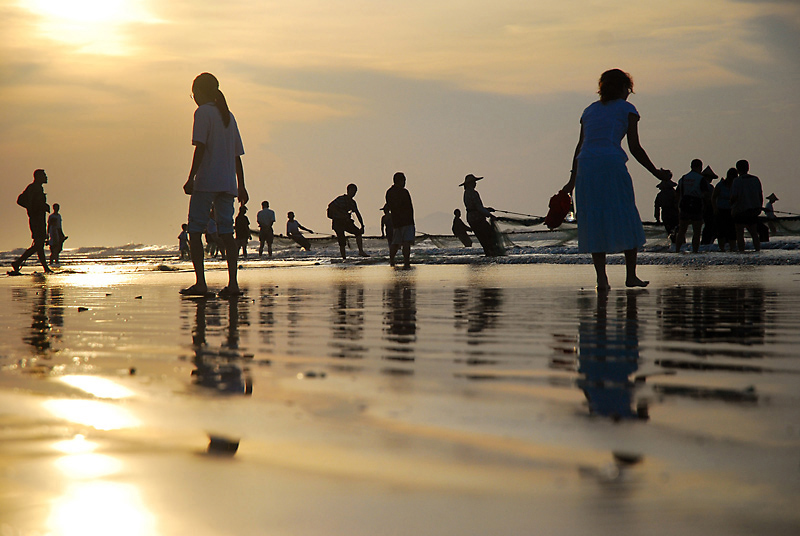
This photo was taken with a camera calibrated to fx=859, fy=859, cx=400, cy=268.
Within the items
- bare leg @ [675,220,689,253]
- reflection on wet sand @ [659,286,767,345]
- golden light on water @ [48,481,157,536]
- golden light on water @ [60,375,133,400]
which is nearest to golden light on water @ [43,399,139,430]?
golden light on water @ [60,375,133,400]

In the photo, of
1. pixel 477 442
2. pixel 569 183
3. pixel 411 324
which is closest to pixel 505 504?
pixel 477 442

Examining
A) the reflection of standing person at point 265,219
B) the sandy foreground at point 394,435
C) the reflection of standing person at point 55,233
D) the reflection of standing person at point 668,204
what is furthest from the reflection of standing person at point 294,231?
the sandy foreground at point 394,435

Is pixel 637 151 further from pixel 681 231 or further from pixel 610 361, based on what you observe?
pixel 681 231

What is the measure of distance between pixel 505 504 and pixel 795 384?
167cm

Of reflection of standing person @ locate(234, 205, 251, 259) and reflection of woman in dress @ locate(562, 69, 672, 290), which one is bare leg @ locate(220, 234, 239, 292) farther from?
reflection of standing person @ locate(234, 205, 251, 259)

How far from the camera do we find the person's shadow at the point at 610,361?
7.80 feet

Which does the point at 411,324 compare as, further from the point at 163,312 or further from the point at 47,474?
the point at 47,474

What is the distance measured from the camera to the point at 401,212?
60.6ft

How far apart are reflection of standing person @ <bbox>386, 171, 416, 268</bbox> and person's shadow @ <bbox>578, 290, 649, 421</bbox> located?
12.6m

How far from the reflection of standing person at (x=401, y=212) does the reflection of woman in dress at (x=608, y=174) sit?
10104mm

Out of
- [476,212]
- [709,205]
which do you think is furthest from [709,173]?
[476,212]

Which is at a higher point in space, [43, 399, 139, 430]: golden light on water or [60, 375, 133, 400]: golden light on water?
[43, 399, 139, 430]: golden light on water

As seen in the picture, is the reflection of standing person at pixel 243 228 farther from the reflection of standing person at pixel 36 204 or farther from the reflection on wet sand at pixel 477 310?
the reflection on wet sand at pixel 477 310

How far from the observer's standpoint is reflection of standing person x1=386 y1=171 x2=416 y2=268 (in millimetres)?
18484
